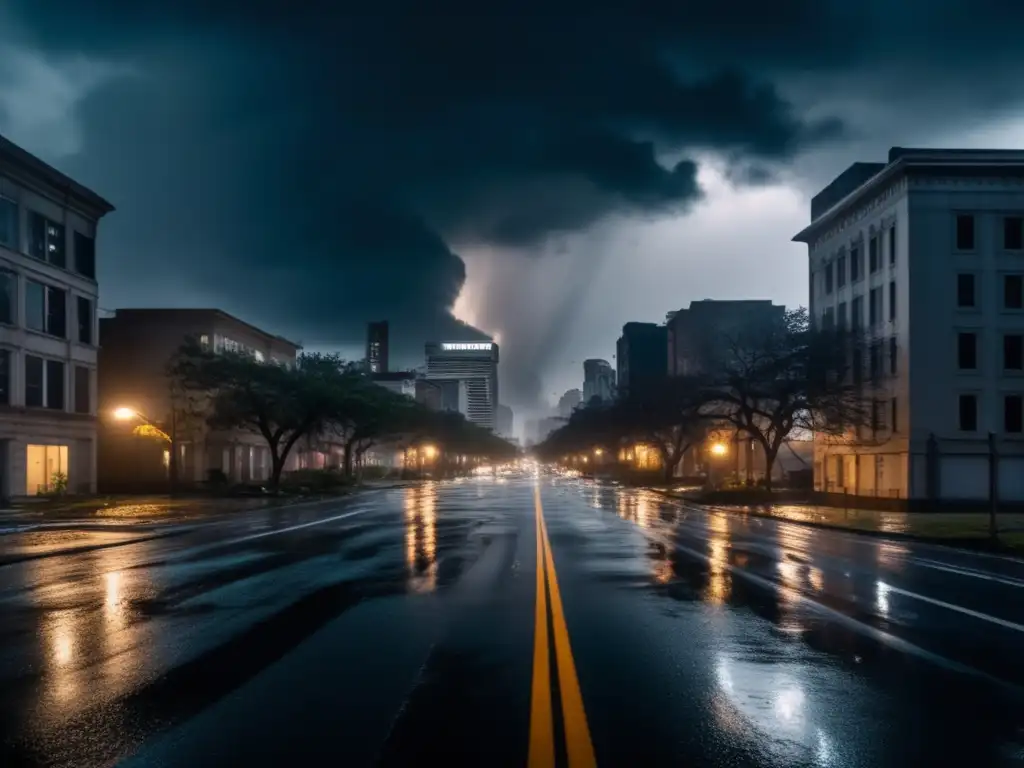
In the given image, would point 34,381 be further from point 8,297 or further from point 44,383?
point 8,297

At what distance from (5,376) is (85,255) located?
1136 centimetres

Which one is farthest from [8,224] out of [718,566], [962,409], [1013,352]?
[1013,352]

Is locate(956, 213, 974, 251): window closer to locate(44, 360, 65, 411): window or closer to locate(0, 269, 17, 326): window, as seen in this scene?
locate(0, 269, 17, 326): window

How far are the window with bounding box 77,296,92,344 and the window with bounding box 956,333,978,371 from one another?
50.1 m

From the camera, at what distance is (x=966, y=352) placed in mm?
58094

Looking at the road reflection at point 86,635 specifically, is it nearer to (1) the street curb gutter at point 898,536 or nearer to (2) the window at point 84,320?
(1) the street curb gutter at point 898,536

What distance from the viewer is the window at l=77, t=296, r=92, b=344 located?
6184 cm

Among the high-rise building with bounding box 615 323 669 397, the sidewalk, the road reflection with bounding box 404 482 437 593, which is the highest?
the high-rise building with bounding box 615 323 669 397

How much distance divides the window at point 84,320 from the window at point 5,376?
7913 mm

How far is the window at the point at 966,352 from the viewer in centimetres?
5791

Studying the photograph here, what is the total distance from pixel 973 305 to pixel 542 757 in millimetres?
56865


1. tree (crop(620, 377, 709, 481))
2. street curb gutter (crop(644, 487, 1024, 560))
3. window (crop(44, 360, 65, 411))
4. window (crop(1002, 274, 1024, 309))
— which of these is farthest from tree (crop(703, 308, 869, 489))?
window (crop(44, 360, 65, 411))

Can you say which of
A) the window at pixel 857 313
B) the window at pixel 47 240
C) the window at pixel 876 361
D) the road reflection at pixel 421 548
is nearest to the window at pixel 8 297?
the window at pixel 47 240

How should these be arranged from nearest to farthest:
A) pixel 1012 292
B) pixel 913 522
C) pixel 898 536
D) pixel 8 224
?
pixel 898 536 → pixel 913 522 → pixel 8 224 → pixel 1012 292
